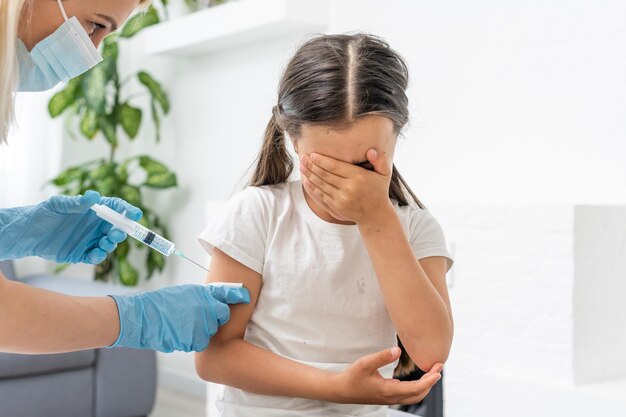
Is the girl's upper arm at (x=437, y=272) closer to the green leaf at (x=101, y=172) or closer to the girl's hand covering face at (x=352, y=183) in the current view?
the girl's hand covering face at (x=352, y=183)

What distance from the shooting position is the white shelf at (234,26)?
3104 mm

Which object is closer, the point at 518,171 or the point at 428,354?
the point at 428,354

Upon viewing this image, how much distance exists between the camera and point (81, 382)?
3020 mm

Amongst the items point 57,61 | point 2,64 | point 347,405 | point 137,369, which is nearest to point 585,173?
point 347,405

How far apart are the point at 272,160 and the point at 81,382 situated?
1981 mm

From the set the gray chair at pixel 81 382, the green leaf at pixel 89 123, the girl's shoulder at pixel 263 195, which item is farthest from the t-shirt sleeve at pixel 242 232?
the green leaf at pixel 89 123

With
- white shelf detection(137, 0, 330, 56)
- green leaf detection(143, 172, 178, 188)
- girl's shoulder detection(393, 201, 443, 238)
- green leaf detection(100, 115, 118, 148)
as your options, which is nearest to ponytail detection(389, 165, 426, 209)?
girl's shoulder detection(393, 201, 443, 238)

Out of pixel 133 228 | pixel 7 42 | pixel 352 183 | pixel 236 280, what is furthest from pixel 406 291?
pixel 7 42

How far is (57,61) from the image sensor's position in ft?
4.57

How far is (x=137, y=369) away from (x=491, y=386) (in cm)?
155

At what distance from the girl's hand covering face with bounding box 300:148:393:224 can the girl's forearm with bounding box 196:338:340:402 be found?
0.25m

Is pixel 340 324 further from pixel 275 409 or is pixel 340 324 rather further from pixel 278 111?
pixel 278 111

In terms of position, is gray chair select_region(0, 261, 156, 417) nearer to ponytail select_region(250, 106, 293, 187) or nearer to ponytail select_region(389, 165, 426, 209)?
ponytail select_region(250, 106, 293, 187)

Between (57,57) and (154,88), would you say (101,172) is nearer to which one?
(154,88)
